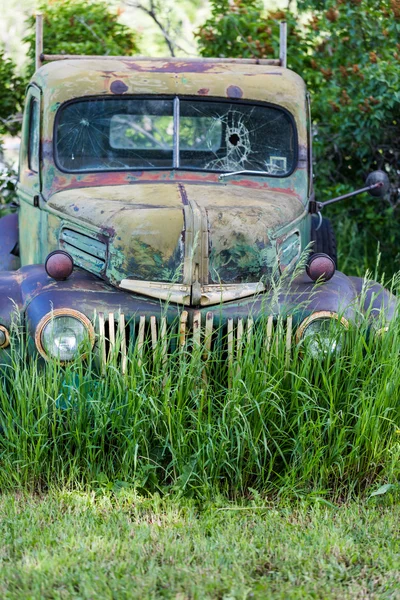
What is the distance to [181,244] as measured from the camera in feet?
15.6

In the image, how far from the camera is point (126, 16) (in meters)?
16.7

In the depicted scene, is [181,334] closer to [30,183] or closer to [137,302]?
[137,302]

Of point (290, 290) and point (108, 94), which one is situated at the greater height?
point (108, 94)

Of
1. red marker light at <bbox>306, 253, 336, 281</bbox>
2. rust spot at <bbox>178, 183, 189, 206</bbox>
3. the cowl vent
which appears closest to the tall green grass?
red marker light at <bbox>306, 253, 336, 281</bbox>

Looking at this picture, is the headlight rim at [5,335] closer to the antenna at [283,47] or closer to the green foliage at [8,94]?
the antenna at [283,47]

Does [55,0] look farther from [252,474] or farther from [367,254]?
[252,474]

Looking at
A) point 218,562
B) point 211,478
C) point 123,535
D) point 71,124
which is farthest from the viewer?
point 71,124

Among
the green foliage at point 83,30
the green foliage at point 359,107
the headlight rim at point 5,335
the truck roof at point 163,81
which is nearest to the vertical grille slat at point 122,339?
the headlight rim at point 5,335

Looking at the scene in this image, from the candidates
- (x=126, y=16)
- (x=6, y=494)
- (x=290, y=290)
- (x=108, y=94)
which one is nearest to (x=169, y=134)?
(x=108, y=94)

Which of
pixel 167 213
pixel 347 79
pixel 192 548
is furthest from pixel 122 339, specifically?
pixel 347 79

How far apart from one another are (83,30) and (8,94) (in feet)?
3.05

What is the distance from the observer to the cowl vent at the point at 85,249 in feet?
16.3

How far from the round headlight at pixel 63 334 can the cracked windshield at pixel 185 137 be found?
1446 millimetres

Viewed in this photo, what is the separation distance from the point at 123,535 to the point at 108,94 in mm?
2931
